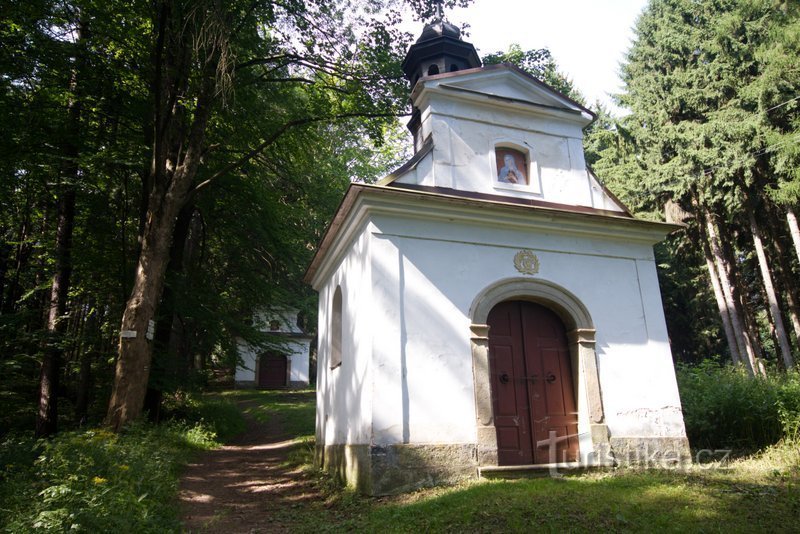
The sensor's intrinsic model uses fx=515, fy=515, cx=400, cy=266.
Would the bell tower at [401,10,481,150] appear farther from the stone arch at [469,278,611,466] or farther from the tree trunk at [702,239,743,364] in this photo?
the tree trunk at [702,239,743,364]

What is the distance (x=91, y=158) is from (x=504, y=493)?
32.5 feet

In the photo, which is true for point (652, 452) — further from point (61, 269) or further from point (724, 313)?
point (61, 269)

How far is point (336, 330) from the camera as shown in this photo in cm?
1048

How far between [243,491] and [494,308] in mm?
5121

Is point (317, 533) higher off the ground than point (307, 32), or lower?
lower

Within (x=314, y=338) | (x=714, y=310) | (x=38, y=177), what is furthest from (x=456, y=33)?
(x=314, y=338)

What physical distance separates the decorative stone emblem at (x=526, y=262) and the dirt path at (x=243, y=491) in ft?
15.4

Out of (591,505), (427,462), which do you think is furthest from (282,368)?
(591,505)

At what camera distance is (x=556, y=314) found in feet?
28.2

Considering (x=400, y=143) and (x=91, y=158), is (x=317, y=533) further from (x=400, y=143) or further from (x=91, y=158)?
(x=400, y=143)

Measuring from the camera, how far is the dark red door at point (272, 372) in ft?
103

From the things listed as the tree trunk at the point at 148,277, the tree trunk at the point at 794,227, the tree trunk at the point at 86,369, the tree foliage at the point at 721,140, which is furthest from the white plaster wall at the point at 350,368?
the tree trunk at the point at 794,227

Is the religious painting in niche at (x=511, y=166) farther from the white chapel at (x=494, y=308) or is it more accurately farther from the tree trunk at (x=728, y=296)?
the tree trunk at (x=728, y=296)

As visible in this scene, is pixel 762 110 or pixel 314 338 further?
pixel 314 338
